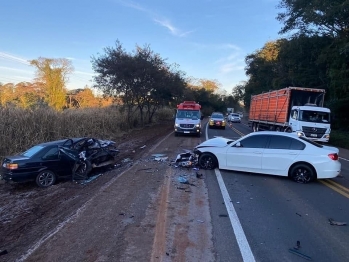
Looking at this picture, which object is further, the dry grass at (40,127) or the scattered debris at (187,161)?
the dry grass at (40,127)

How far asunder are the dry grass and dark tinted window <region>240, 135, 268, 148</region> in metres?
9.81

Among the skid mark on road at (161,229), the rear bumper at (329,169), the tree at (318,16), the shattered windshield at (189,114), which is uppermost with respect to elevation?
the tree at (318,16)

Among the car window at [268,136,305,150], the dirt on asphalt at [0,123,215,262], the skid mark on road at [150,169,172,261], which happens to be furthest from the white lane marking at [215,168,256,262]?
the car window at [268,136,305,150]

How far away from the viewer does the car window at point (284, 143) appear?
9633 mm

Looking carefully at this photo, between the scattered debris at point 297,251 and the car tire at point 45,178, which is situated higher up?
the scattered debris at point 297,251

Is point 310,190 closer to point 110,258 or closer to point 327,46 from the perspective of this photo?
point 110,258

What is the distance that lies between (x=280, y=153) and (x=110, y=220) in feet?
20.0

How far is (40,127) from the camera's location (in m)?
15.5

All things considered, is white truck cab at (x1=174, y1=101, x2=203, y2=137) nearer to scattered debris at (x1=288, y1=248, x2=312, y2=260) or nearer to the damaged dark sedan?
the damaged dark sedan

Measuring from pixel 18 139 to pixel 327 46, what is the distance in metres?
25.1

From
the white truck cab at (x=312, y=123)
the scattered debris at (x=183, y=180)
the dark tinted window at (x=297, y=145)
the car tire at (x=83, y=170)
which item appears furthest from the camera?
the white truck cab at (x=312, y=123)

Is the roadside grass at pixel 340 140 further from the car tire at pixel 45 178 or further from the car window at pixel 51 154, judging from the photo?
the car tire at pixel 45 178

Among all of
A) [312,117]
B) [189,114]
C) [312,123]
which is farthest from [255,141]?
[189,114]

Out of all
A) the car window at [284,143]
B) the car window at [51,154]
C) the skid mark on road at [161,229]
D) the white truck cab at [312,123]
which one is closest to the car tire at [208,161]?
the car window at [284,143]
